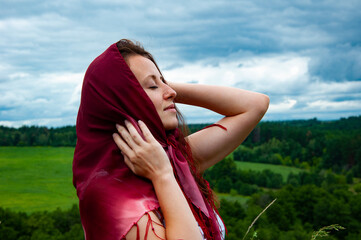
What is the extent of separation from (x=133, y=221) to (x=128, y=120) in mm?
559

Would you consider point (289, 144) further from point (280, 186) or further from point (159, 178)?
point (159, 178)

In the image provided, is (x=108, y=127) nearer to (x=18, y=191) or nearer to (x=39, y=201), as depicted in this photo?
(x=39, y=201)

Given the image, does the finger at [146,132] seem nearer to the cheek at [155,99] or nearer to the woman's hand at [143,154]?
the woman's hand at [143,154]

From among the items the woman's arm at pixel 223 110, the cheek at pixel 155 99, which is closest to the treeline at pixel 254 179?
the woman's arm at pixel 223 110

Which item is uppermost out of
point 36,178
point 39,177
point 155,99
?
point 155,99

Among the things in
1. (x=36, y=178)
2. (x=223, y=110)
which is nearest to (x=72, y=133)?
(x=36, y=178)

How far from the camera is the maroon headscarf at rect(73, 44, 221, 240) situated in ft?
6.03

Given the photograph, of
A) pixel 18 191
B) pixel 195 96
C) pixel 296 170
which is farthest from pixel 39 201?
pixel 195 96

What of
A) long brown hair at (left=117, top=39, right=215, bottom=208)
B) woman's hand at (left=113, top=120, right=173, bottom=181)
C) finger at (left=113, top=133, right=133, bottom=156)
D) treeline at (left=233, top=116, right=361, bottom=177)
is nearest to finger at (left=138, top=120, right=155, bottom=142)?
woman's hand at (left=113, top=120, right=173, bottom=181)

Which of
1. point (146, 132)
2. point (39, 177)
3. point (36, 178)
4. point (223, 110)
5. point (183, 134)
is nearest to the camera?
point (146, 132)

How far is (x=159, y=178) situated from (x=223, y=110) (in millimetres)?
1099

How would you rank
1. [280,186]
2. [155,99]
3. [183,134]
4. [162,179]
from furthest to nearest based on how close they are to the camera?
[280,186] < [183,134] < [155,99] < [162,179]

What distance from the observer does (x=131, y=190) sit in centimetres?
188

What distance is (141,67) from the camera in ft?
7.17
